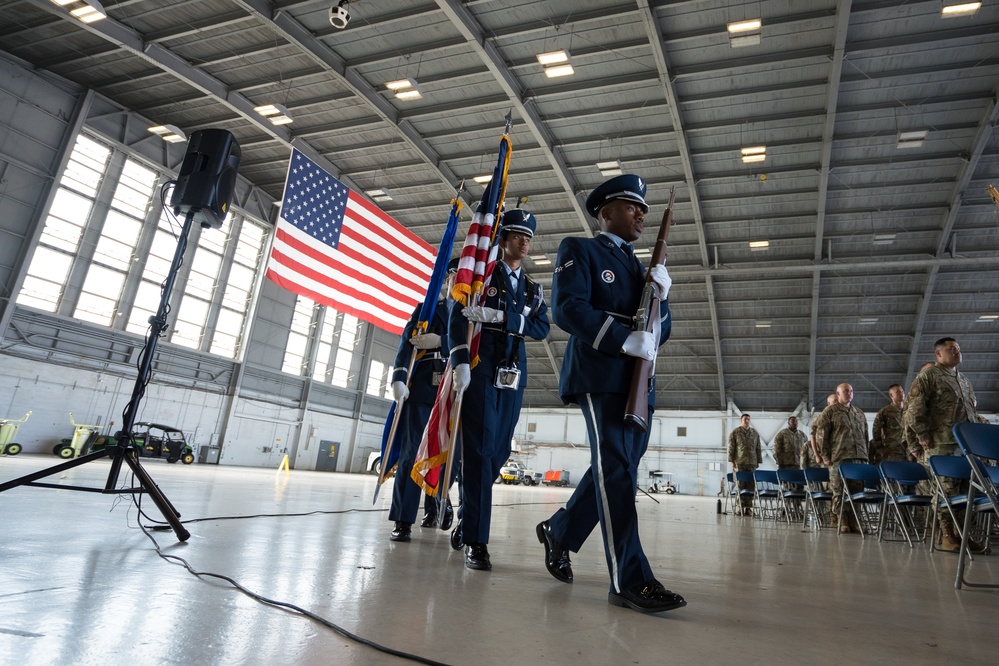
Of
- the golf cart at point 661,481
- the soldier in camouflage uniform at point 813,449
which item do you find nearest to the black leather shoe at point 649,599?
the soldier in camouflage uniform at point 813,449

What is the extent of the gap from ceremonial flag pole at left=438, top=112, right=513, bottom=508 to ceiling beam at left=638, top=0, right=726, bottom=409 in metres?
9.64

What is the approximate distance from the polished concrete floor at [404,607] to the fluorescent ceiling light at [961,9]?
12.3 metres

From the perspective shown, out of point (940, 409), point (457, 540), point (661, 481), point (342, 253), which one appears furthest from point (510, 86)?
point (661, 481)

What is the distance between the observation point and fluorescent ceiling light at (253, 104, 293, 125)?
47.1 ft

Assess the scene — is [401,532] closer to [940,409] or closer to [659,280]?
[659,280]

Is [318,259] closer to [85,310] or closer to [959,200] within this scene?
[85,310]

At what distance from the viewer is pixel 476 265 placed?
3.13 meters

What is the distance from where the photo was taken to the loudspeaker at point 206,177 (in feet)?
9.63

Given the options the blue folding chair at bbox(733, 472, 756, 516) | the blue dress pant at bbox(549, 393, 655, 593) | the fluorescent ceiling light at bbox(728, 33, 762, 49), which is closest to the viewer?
the blue dress pant at bbox(549, 393, 655, 593)

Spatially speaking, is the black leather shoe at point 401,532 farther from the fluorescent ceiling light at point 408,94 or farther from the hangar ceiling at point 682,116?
the fluorescent ceiling light at point 408,94

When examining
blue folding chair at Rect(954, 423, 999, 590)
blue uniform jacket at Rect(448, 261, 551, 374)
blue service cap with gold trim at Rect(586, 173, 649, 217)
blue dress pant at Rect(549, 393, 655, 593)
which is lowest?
blue dress pant at Rect(549, 393, 655, 593)

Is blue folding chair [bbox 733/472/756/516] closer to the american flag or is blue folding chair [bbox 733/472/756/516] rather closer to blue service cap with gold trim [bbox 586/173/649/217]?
the american flag

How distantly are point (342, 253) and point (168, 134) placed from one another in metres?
8.93

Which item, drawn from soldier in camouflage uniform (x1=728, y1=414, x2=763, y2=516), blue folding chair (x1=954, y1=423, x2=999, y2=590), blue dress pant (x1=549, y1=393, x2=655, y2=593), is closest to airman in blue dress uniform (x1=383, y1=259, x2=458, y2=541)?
blue dress pant (x1=549, y1=393, x2=655, y2=593)
